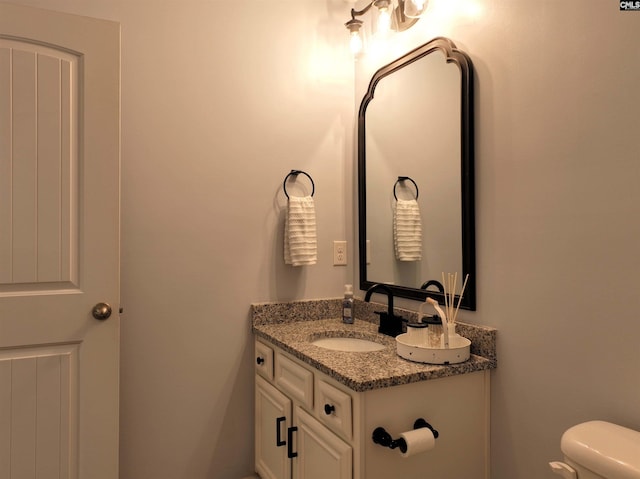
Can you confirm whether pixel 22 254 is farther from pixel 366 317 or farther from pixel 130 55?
pixel 366 317

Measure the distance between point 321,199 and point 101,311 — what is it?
1.10m

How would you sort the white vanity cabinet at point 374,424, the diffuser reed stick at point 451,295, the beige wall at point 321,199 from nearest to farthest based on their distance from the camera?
the beige wall at point 321,199 < the white vanity cabinet at point 374,424 < the diffuser reed stick at point 451,295

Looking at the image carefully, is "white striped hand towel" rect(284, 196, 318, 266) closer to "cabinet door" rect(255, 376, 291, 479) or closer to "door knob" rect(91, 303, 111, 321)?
"cabinet door" rect(255, 376, 291, 479)

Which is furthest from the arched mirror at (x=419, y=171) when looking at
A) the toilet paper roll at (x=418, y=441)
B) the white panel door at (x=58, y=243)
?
the white panel door at (x=58, y=243)

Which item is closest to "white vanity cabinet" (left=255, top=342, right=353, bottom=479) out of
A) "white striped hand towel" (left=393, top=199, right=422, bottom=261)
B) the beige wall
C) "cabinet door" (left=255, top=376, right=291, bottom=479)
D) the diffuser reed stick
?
"cabinet door" (left=255, top=376, right=291, bottom=479)

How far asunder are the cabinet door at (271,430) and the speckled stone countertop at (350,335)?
0.22 meters

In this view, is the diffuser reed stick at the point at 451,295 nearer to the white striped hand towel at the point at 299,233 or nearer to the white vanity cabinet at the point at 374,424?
the white vanity cabinet at the point at 374,424

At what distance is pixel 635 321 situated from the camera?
1135mm

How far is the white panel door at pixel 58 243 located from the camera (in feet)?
5.10

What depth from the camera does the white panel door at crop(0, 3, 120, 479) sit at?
1.55 metres

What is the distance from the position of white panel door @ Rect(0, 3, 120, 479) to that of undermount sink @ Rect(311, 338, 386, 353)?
787 millimetres

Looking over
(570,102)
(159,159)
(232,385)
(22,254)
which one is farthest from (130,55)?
(570,102)

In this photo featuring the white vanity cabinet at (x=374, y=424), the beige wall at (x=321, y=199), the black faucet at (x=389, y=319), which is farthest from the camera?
the black faucet at (x=389, y=319)

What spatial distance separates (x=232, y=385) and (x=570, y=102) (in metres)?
1.71
